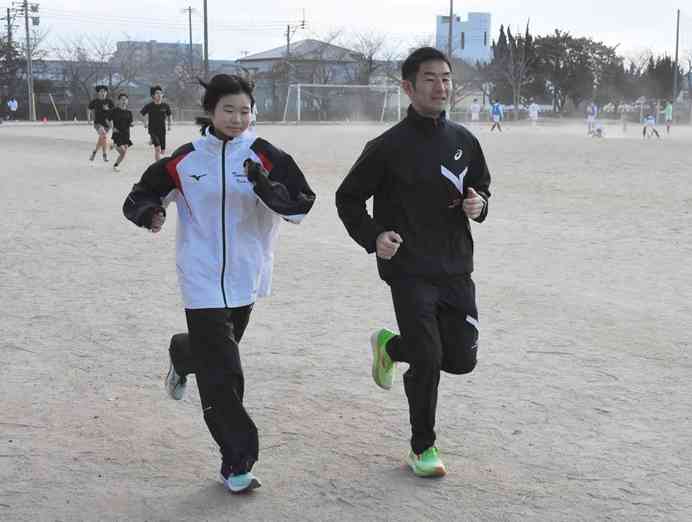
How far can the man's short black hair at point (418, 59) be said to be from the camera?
3893 millimetres

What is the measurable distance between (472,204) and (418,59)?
64 centimetres

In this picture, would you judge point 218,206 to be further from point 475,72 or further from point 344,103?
point 475,72

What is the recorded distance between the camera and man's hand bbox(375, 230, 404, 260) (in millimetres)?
3736

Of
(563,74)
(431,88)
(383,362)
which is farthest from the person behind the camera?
(563,74)

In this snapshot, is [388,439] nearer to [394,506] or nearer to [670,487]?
[394,506]

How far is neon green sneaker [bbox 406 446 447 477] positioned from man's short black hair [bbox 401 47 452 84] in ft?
4.91

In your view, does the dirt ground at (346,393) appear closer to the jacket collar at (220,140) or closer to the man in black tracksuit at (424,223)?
the man in black tracksuit at (424,223)

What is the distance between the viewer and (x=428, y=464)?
12.5 ft

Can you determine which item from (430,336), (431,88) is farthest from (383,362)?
(431,88)

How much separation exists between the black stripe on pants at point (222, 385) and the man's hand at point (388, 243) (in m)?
0.65

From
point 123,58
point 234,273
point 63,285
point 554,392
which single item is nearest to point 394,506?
point 234,273

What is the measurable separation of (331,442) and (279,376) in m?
1.08

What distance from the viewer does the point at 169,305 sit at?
7043mm

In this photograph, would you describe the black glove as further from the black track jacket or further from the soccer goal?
the soccer goal
